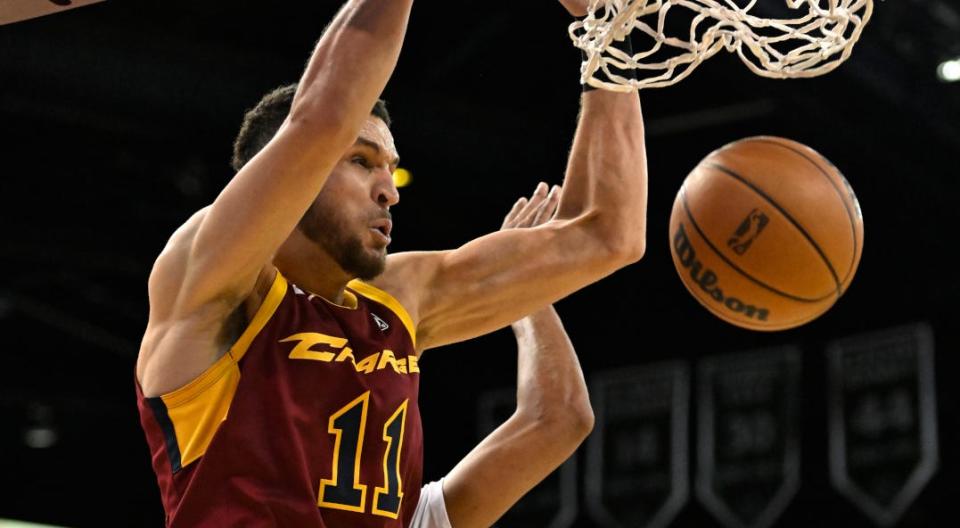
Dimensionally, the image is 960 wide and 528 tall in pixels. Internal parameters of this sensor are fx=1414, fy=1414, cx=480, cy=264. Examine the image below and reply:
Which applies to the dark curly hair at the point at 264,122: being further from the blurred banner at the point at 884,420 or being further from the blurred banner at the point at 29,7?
the blurred banner at the point at 884,420

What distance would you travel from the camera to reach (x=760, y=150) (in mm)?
3385

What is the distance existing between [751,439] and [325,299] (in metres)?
5.42

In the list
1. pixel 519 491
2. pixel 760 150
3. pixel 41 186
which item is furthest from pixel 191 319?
pixel 41 186

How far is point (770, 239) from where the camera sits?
10.7 ft

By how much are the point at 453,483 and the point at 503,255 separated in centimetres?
51

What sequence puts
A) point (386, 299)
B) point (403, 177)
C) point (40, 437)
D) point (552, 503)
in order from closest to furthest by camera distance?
point (386, 299) → point (403, 177) → point (552, 503) → point (40, 437)

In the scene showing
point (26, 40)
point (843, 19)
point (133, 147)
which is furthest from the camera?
point (133, 147)

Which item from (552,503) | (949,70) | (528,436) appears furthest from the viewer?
(552,503)

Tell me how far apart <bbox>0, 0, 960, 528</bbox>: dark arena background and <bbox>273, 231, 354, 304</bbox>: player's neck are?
3.72 m

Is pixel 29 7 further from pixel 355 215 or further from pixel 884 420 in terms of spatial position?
pixel 884 420

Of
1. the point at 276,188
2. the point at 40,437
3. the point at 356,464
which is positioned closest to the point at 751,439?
the point at 356,464

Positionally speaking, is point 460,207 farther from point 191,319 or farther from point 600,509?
point 191,319

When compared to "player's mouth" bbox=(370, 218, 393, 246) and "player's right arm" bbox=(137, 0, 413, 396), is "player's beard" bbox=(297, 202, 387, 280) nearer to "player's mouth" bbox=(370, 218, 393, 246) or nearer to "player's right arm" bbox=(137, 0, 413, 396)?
"player's mouth" bbox=(370, 218, 393, 246)

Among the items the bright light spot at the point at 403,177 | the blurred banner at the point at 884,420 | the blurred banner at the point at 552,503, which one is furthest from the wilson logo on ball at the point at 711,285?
the blurred banner at the point at 552,503
